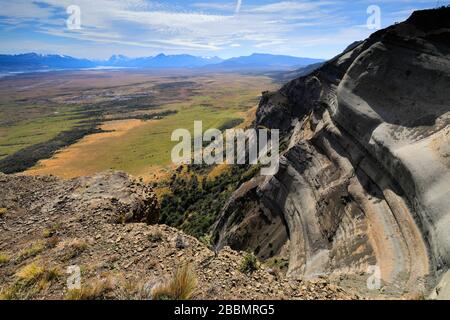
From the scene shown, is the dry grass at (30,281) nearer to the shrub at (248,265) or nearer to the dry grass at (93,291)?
the dry grass at (93,291)

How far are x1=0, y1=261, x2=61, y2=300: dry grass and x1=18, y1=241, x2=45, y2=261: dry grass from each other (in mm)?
1363

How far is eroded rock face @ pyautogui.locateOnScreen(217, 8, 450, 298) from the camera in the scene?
12.5 m

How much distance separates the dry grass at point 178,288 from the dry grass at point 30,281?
3653 mm

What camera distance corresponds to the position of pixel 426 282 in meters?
10.7

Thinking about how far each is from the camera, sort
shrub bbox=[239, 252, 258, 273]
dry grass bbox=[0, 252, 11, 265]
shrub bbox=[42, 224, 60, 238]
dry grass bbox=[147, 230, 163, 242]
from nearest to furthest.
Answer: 1. shrub bbox=[239, 252, 258, 273]
2. dry grass bbox=[0, 252, 11, 265]
3. dry grass bbox=[147, 230, 163, 242]
4. shrub bbox=[42, 224, 60, 238]

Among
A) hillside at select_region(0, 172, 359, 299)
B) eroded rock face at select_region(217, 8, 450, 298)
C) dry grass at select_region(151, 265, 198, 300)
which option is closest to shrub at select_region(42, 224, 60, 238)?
hillside at select_region(0, 172, 359, 299)

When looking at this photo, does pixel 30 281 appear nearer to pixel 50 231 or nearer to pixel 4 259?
pixel 4 259

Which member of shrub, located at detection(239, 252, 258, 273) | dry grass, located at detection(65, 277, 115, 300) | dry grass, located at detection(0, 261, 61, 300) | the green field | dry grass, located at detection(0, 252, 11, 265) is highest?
shrub, located at detection(239, 252, 258, 273)

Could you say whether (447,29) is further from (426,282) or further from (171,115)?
(171,115)

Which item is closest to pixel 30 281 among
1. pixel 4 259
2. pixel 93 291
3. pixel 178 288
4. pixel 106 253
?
pixel 106 253

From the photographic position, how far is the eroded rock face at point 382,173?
41.1ft

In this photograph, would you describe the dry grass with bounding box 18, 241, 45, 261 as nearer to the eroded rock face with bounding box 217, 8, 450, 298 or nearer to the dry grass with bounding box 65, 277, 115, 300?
the dry grass with bounding box 65, 277, 115, 300

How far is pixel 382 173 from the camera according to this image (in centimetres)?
1661

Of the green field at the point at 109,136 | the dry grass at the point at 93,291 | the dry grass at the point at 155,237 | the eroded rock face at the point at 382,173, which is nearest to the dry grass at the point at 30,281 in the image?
the dry grass at the point at 93,291
